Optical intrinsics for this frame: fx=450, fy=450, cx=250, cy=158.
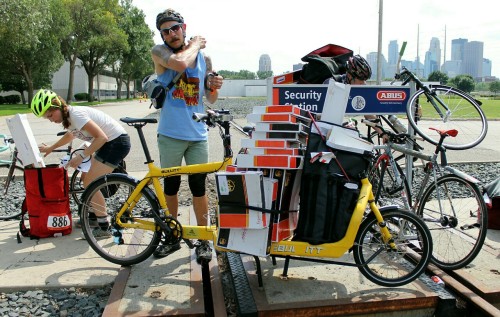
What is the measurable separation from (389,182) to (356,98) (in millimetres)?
925

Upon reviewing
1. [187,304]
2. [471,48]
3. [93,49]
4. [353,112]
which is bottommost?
[187,304]

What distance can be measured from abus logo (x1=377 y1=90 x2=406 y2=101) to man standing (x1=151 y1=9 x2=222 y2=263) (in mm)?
1707

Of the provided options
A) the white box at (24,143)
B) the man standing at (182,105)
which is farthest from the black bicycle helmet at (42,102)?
the man standing at (182,105)

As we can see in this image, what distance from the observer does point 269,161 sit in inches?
128

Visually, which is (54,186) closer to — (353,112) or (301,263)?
(301,263)

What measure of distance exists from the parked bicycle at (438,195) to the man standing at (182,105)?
5.37 feet

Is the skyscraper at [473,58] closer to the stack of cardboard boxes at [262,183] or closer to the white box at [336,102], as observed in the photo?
the white box at [336,102]

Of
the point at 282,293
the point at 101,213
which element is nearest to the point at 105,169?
the point at 101,213

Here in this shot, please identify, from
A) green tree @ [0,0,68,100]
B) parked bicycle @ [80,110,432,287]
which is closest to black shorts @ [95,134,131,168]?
parked bicycle @ [80,110,432,287]

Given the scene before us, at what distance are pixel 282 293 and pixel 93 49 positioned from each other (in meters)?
53.1

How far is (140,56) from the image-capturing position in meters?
62.9

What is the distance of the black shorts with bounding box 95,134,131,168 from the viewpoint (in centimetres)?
471

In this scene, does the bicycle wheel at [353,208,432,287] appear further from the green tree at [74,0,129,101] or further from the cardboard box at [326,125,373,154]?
the green tree at [74,0,129,101]

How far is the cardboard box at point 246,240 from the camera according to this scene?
3314 millimetres
